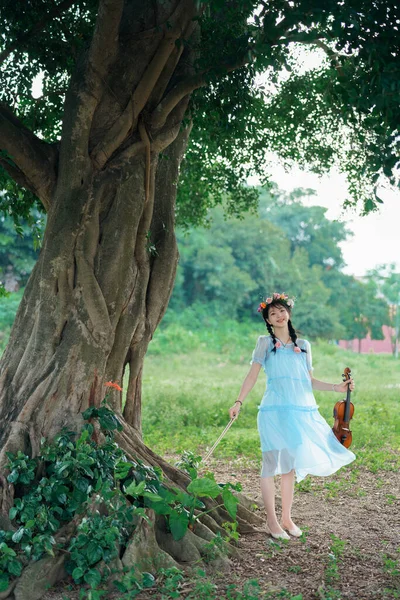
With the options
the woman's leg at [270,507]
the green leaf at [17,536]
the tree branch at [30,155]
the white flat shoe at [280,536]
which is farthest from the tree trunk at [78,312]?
the white flat shoe at [280,536]

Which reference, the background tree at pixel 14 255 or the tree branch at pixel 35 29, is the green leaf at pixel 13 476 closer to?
the tree branch at pixel 35 29

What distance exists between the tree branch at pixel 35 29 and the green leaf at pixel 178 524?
13.6ft

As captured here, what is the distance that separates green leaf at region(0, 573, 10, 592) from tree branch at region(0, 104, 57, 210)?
2853 millimetres

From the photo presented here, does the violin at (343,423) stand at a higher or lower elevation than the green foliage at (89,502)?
higher

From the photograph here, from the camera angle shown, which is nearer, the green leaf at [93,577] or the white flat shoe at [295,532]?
the green leaf at [93,577]

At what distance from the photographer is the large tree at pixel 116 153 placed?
5.03m

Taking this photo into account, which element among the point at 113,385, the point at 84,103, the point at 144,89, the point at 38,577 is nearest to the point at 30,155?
the point at 84,103

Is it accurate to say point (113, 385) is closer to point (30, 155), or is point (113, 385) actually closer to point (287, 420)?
point (287, 420)

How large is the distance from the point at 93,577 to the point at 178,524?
0.70m

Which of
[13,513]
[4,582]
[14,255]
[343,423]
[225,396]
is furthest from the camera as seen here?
[14,255]

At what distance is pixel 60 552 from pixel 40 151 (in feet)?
9.91

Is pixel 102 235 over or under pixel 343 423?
over

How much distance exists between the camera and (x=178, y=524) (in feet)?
15.3

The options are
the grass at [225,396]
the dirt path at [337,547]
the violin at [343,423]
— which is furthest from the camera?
the grass at [225,396]
